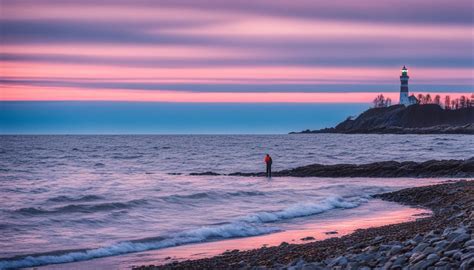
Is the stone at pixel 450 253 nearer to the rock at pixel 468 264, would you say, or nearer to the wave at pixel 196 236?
the rock at pixel 468 264

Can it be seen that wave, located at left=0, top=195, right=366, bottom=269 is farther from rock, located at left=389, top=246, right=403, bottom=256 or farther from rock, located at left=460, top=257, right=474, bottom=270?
rock, located at left=460, top=257, right=474, bottom=270

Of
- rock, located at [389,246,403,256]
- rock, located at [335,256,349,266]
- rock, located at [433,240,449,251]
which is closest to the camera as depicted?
rock, located at [433,240,449,251]

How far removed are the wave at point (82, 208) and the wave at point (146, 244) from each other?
5546mm

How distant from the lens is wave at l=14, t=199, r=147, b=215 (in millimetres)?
22391

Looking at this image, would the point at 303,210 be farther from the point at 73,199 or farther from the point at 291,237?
the point at 73,199

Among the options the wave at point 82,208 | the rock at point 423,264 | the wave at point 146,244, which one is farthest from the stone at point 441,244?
the wave at point 82,208

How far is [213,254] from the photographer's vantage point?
1546cm

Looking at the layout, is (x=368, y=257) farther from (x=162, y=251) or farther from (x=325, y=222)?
(x=325, y=222)

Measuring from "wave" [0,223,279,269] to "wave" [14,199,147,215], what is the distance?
5.55 meters

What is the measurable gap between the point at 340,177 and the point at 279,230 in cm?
2358

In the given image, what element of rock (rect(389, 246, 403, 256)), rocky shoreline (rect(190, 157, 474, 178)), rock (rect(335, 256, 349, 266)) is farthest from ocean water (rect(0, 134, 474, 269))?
rock (rect(389, 246, 403, 256))

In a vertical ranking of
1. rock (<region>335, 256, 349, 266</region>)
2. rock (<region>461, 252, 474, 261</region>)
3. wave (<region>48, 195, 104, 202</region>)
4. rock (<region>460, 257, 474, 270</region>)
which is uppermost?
rock (<region>461, 252, 474, 261</region>)

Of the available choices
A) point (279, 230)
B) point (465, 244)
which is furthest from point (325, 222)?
point (465, 244)

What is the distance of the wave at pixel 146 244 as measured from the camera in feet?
49.5
